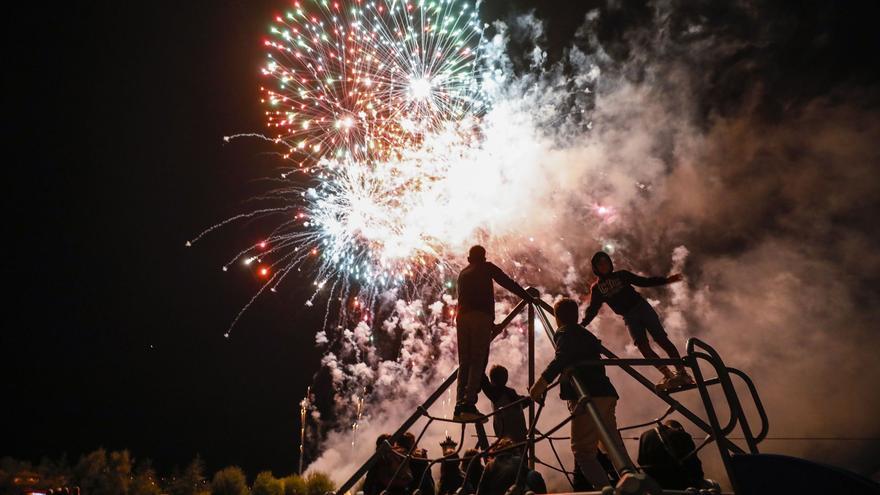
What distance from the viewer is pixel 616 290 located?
23.9 feet

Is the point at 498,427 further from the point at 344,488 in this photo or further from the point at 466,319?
the point at 344,488

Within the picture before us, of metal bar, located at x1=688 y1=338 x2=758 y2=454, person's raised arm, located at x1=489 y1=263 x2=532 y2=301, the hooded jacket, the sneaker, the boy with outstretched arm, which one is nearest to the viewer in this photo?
metal bar, located at x1=688 y1=338 x2=758 y2=454

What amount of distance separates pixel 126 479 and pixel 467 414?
65.8 m

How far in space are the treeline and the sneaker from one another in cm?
Answer: 4791

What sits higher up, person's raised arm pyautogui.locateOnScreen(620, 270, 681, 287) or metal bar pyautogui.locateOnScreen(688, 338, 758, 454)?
person's raised arm pyautogui.locateOnScreen(620, 270, 681, 287)

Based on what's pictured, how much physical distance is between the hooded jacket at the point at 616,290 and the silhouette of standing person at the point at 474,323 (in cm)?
137

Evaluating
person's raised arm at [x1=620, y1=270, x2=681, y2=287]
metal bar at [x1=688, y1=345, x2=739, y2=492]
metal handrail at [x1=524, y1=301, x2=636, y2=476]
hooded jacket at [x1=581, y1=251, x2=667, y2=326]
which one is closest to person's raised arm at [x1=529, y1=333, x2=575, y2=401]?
metal handrail at [x1=524, y1=301, x2=636, y2=476]

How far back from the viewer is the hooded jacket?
23.6ft

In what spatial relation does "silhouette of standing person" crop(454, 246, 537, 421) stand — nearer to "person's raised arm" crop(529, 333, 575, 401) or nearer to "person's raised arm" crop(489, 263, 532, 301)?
"person's raised arm" crop(489, 263, 532, 301)

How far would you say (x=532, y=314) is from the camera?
7.09 metres

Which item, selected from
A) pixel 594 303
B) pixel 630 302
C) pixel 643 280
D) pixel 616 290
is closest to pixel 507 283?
pixel 594 303

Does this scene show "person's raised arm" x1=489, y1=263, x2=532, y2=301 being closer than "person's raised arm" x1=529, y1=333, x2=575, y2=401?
No

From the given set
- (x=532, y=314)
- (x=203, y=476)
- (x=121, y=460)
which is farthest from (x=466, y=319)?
(x=203, y=476)

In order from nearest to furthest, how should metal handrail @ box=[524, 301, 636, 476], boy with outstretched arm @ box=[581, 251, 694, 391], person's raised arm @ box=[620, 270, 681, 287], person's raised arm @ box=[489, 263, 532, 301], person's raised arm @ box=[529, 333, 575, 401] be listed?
metal handrail @ box=[524, 301, 636, 476]
person's raised arm @ box=[529, 333, 575, 401]
person's raised arm @ box=[489, 263, 532, 301]
boy with outstretched arm @ box=[581, 251, 694, 391]
person's raised arm @ box=[620, 270, 681, 287]
